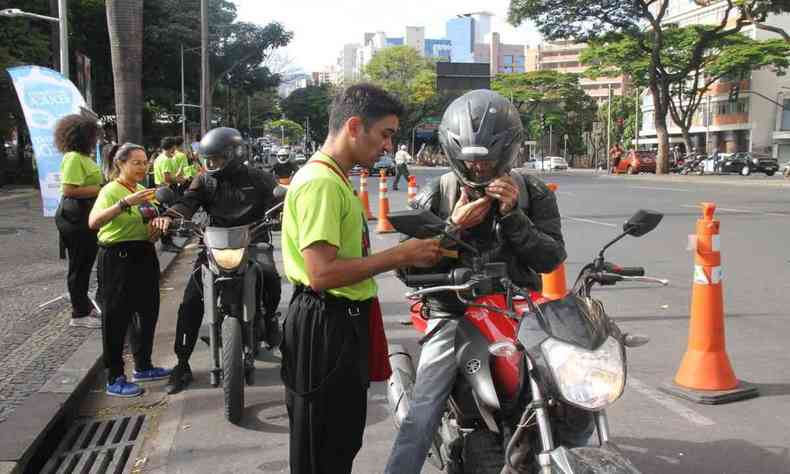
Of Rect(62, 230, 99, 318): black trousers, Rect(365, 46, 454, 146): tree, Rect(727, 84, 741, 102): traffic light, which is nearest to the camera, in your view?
Rect(62, 230, 99, 318): black trousers

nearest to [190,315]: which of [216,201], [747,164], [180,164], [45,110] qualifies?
[216,201]

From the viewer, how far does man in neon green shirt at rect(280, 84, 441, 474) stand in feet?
8.46

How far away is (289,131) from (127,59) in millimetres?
91711

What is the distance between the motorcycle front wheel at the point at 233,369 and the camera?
452cm

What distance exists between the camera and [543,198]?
3.25 m

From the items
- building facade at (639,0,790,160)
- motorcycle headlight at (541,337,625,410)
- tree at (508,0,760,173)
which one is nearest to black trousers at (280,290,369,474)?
motorcycle headlight at (541,337,625,410)

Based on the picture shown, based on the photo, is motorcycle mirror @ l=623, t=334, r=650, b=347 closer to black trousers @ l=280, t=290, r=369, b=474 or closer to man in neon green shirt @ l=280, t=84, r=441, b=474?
man in neon green shirt @ l=280, t=84, r=441, b=474

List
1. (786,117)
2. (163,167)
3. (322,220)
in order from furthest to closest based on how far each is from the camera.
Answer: (786,117), (163,167), (322,220)

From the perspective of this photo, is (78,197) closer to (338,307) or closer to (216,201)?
(216,201)

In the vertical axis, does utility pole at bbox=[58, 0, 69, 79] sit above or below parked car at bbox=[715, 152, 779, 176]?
above

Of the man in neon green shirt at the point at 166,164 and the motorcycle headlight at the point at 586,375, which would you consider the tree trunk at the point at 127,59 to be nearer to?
the man in neon green shirt at the point at 166,164

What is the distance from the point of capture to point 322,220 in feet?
8.03

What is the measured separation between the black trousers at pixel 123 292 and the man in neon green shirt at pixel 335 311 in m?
2.78

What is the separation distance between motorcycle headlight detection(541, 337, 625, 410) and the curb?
280 centimetres
